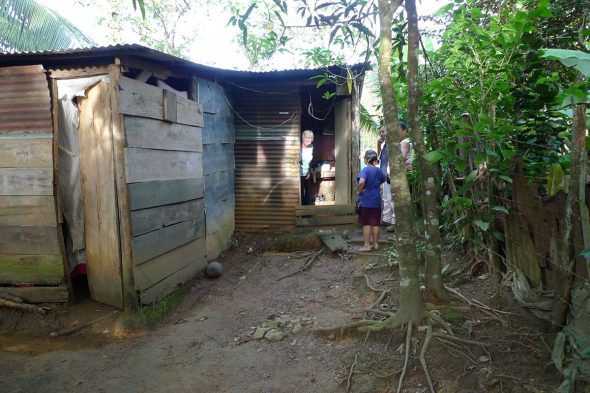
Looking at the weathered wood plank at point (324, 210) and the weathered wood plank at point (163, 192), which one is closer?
the weathered wood plank at point (163, 192)

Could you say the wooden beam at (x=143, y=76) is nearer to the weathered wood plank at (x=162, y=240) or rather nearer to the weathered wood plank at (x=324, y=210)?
the weathered wood plank at (x=162, y=240)

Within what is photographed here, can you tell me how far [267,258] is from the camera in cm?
681

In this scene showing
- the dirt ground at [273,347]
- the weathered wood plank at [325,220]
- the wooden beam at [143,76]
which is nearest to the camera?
the dirt ground at [273,347]

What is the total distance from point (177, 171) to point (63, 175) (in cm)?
134

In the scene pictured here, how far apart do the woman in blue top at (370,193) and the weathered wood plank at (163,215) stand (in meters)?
2.49

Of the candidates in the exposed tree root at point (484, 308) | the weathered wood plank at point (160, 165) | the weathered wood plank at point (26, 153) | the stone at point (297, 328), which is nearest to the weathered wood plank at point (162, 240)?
the weathered wood plank at point (160, 165)

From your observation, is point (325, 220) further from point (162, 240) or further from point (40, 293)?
point (40, 293)

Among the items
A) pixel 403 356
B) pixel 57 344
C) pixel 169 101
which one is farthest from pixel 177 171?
pixel 403 356

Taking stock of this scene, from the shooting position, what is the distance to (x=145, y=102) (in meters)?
4.80

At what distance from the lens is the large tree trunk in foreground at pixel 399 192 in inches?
125

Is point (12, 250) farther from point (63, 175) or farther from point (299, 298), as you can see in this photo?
point (299, 298)

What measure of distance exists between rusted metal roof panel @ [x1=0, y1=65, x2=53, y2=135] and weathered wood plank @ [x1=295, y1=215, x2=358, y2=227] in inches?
179

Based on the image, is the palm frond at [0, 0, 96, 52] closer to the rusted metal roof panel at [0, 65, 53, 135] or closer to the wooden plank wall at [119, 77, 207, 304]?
the rusted metal roof panel at [0, 65, 53, 135]

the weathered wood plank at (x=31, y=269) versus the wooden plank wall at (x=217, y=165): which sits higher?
the wooden plank wall at (x=217, y=165)
